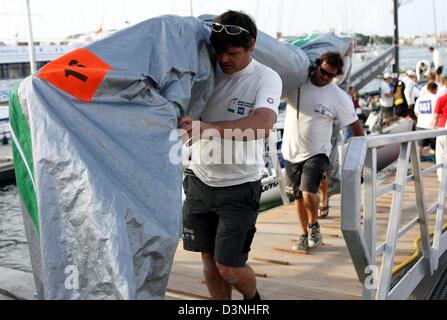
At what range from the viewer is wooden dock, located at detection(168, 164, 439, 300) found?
→ 4578mm

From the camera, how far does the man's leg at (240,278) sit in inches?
144

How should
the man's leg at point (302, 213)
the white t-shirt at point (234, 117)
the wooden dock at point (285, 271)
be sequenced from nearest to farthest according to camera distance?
1. the white t-shirt at point (234, 117)
2. the wooden dock at point (285, 271)
3. the man's leg at point (302, 213)

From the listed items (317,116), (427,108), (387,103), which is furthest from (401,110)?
(317,116)

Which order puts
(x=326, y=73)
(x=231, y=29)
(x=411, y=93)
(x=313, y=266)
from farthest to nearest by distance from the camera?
(x=411, y=93)
(x=326, y=73)
(x=313, y=266)
(x=231, y=29)

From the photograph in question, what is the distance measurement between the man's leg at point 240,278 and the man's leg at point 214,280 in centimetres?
13

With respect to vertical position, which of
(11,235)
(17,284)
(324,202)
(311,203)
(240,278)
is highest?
(240,278)

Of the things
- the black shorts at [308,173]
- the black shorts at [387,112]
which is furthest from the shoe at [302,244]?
the black shorts at [387,112]

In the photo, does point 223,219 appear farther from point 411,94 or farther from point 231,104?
point 411,94

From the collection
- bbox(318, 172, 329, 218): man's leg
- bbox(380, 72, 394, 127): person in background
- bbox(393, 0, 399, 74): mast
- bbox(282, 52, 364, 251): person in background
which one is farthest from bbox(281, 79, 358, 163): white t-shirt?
bbox(393, 0, 399, 74): mast

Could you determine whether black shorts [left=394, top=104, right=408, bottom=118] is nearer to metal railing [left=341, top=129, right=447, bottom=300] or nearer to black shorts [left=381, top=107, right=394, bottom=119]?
black shorts [left=381, top=107, right=394, bottom=119]

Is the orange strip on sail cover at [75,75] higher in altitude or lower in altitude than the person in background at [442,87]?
A: higher

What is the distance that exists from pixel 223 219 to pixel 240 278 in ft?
1.29

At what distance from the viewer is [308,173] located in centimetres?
545

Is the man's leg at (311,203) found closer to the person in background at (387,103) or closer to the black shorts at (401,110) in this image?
the black shorts at (401,110)
